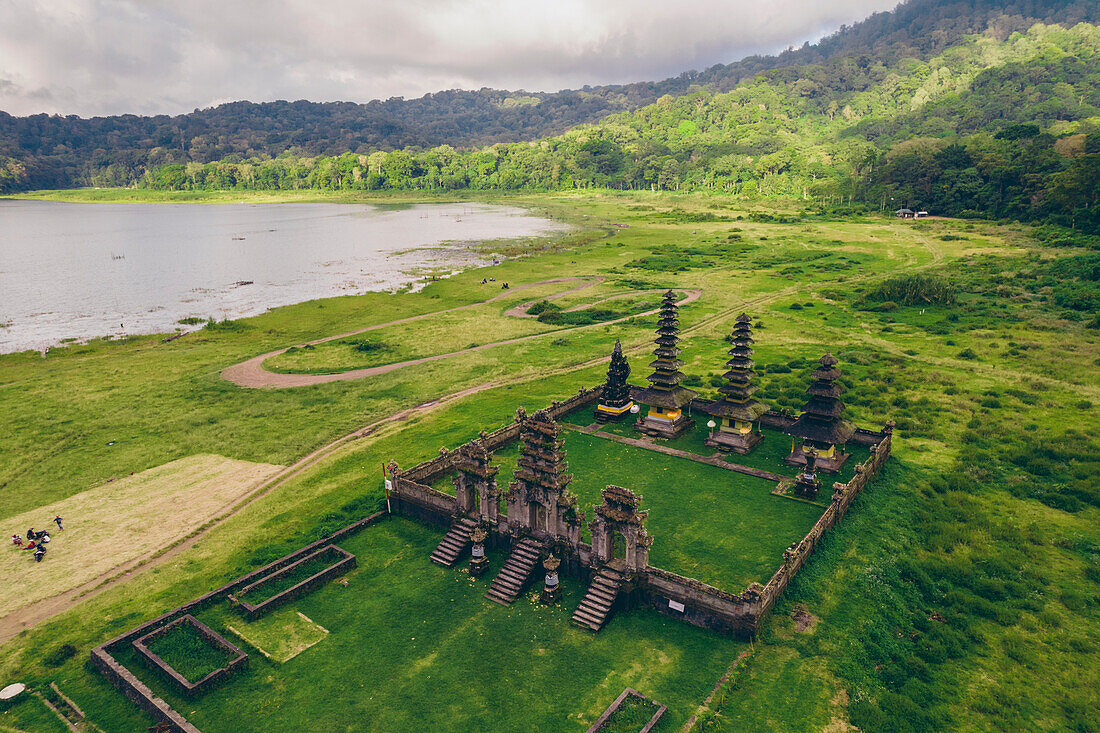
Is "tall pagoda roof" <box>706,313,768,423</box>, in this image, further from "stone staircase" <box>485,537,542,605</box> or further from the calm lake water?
the calm lake water

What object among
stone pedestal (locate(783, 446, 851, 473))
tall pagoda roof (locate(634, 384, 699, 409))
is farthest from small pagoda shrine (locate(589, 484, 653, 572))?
tall pagoda roof (locate(634, 384, 699, 409))

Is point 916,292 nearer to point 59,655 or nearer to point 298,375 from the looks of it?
point 298,375

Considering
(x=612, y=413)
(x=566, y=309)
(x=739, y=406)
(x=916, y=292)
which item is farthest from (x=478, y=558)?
(x=916, y=292)

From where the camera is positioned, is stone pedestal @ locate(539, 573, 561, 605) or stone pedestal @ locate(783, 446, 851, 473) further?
stone pedestal @ locate(783, 446, 851, 473)

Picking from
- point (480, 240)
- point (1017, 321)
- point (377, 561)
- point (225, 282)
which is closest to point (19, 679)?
point (377, 561)

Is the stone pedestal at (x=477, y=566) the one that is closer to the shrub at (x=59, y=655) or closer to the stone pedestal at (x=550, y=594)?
the stone pedestal at (x=550, y=594)

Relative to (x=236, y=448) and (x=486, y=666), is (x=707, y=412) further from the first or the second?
(x=236, y=448)

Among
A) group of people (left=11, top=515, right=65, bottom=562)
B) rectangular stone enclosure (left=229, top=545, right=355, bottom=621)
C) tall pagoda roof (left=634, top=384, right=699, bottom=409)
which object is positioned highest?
tall pagoda roof (left=634, top=384, right=699, bottom=409)
